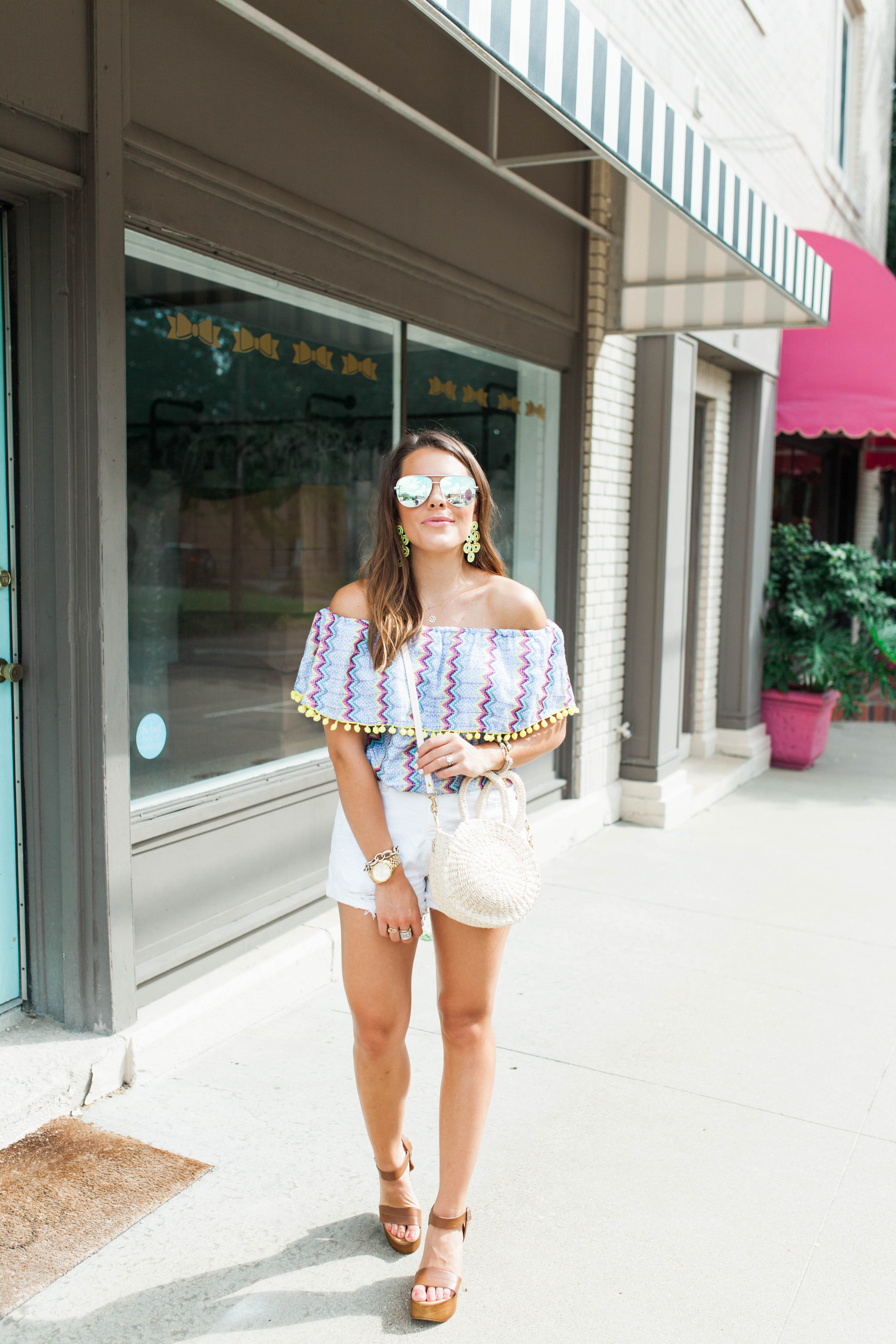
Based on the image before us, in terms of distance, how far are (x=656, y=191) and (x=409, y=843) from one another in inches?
105

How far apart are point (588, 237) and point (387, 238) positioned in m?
2.16

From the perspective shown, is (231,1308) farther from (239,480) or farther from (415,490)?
(239,480)

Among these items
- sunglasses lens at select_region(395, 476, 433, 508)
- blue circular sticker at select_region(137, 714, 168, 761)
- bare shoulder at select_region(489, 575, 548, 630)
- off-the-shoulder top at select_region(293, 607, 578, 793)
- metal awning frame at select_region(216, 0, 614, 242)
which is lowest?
blue circular sticker at select_region(137, 714, 168, 761)

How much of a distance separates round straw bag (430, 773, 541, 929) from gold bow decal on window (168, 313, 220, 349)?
228cm

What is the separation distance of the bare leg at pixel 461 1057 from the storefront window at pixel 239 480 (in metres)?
1.66

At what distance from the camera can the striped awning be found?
3.02 metres

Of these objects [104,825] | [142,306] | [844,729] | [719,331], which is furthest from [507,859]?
[844,729]

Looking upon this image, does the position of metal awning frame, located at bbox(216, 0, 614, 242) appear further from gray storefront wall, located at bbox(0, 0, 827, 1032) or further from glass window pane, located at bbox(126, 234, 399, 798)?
glass window pane, located at bbox(126, 234, 399, 798)

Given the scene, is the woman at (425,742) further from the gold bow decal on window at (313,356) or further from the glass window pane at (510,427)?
the glass window pane at (510,427)

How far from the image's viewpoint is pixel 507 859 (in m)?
2.41

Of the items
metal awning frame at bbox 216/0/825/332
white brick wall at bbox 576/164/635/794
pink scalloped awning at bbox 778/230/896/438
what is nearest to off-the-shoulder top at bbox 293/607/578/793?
metal awning frame at bbox 216/0/825/332

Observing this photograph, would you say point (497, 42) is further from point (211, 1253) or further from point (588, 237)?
point (588, 237)

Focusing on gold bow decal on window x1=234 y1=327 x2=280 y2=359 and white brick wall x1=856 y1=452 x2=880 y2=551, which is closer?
gold bow decal on window x1=234 y1=327 x2=280 y2=359

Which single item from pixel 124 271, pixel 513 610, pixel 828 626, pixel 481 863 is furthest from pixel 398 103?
pixel 828 626
